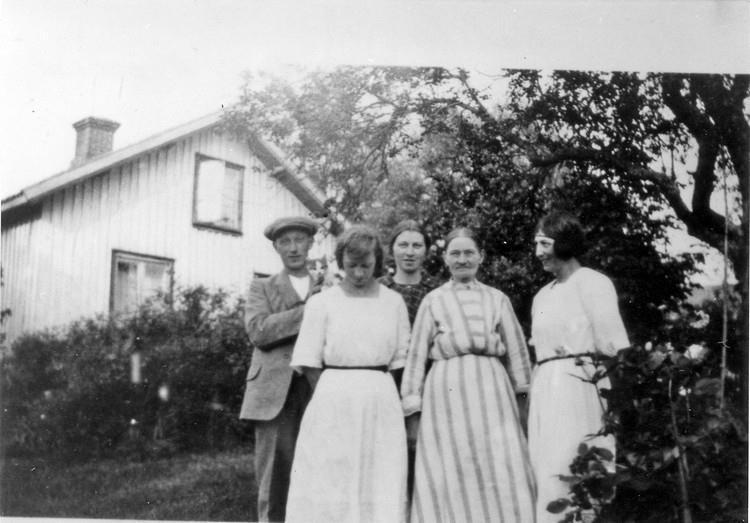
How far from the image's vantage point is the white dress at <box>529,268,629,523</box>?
7.55 ft

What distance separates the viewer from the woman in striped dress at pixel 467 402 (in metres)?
2.32

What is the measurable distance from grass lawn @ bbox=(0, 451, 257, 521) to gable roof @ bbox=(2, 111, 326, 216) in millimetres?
1275

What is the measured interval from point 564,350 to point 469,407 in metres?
0.40

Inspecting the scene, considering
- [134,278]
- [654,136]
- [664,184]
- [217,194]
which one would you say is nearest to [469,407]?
[664,184]

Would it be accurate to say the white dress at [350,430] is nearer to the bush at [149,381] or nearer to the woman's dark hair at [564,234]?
the woman's dark hair at [564,234]

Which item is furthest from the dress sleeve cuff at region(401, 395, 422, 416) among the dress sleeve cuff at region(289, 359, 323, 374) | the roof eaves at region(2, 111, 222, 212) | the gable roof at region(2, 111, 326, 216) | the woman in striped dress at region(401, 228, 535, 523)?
the roof eaves at region(2, 111, 222, 212)

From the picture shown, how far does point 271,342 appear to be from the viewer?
8.86ft

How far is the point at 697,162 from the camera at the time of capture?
2936mm

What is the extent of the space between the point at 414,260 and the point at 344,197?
611 millimetres

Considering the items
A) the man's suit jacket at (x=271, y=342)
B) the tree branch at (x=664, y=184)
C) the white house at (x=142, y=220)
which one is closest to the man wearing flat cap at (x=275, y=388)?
the man's suit jacket at (x=271, y=342)

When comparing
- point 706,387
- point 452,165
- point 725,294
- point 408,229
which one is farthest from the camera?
point 452,165

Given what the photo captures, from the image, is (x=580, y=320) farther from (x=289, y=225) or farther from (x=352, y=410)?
(x=289, y=225)

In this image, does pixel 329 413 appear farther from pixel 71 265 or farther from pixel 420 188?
pixel 71 265

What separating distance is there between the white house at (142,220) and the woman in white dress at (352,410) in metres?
0.53
